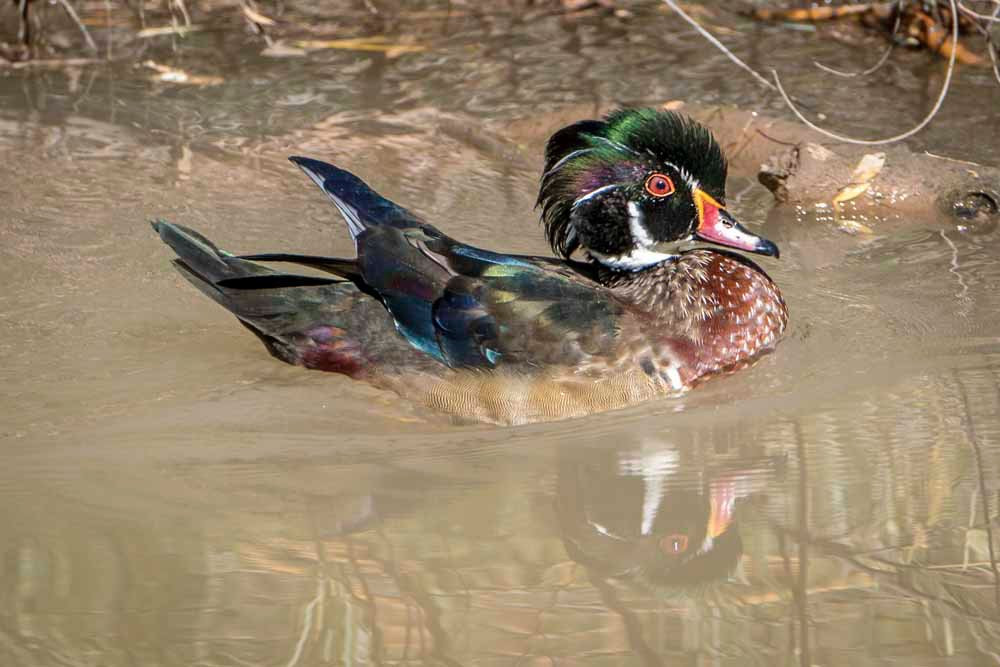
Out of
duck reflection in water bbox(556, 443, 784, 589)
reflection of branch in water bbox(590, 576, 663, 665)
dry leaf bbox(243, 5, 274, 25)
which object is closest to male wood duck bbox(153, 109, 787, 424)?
duck reflection in water bbox(556, 443, 784, 589)

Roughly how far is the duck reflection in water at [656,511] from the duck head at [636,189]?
1.04 m

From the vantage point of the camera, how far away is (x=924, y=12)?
357 inches

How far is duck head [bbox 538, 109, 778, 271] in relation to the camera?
5.57m

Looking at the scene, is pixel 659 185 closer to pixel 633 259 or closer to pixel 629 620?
pixel 633 259

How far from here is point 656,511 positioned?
4523mm

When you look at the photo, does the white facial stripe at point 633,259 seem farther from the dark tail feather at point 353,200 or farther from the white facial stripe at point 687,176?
the dark tail feather at point 353,200

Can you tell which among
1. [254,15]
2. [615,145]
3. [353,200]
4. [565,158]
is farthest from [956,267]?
[254,15]

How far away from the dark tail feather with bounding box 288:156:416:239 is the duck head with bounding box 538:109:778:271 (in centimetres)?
60

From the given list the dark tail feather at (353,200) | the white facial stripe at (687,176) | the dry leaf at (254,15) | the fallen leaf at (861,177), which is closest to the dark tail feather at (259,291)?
the dark tail feather at (353,200)

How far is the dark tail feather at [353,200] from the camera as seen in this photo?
5566 millimetres

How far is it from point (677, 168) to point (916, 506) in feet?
5.91

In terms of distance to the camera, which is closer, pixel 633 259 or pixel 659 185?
pixel 659 185

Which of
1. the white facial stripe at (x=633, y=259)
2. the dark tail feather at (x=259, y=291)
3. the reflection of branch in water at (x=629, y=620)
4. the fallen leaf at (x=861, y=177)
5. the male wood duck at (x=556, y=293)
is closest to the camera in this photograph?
the reflection of branch in water at (x=629, y=620)

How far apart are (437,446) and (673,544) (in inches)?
43.0
